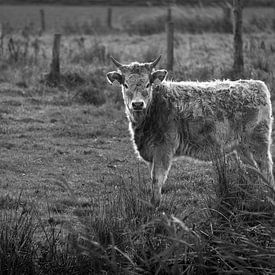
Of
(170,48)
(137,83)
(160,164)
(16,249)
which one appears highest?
(170,48)

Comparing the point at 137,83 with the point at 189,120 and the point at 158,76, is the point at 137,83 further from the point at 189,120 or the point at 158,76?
the point at 189,120

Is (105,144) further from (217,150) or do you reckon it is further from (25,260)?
(25,260)

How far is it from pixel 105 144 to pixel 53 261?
5158 mm

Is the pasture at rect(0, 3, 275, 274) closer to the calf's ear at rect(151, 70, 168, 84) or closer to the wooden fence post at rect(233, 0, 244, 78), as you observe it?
the wooden fence post at rect(233, 0, 244, 78)

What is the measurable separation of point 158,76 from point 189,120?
0.64 m

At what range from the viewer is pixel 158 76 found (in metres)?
7.85

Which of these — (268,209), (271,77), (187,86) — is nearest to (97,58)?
(271,77)

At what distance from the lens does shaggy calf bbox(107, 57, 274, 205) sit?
7.72 meters

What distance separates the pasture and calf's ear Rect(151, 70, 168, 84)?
1.16 metres

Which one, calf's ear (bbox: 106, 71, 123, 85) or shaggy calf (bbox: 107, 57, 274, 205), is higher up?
calf's ear (bbox: 106, 71, 123, 85)

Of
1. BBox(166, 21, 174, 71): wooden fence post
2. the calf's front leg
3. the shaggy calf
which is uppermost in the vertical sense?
BBox(166, 21, 174, 71): wooden fence post

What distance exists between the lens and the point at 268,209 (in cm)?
600

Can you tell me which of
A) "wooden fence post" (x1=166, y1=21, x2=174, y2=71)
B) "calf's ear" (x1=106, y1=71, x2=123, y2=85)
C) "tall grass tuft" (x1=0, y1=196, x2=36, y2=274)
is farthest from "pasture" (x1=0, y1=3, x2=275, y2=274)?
"calf's ear" (x1=106, y1=71, x2=123, y2=85)

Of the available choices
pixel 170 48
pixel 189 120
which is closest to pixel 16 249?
pixel 189 120
